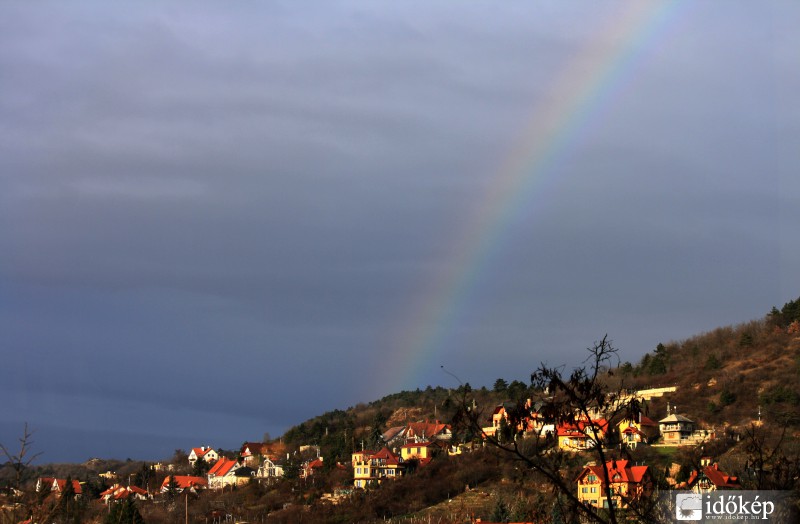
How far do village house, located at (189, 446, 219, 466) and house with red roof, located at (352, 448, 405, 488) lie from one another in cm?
5614

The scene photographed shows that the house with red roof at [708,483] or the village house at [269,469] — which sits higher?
the house with red roof at [708,483]

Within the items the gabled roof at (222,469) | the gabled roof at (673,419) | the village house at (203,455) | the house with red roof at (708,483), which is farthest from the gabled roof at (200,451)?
the house with red roof at (708,483)

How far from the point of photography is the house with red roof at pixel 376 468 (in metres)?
95.0

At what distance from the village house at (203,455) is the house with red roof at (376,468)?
56141 millimetres

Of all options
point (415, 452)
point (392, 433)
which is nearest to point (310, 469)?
point (415, 452)

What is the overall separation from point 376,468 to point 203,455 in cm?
6647

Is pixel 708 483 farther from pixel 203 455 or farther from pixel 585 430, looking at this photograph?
pixel 203 455

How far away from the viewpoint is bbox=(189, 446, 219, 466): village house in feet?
497

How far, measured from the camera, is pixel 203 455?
15600 centimetres

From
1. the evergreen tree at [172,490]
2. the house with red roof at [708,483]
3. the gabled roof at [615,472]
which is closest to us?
the gabled roof at [615,472]

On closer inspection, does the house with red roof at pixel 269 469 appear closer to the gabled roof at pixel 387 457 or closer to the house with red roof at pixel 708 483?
the gabled roof at pixel 387 457

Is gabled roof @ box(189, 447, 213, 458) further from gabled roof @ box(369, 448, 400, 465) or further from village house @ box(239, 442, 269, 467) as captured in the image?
gabled roof @ box(369, 448, 400, 465)

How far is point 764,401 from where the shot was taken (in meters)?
90.2

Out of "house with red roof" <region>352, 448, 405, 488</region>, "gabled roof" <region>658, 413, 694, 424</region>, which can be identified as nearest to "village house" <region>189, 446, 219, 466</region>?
"house with red roof" <region>352, 448, 405, 488</region>
